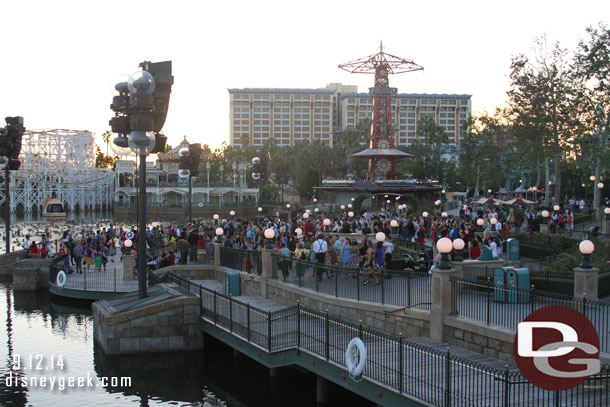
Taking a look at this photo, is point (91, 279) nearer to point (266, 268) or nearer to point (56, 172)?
point (266, 268)

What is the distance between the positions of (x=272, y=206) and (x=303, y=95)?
92.8m

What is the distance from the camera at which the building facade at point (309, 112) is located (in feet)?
612

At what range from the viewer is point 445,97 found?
187000 millimetres

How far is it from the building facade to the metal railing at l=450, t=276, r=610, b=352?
173934mm

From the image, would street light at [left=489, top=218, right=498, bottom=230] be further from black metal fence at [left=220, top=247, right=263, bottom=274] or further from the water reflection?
the water reflection

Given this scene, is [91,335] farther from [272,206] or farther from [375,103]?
[272,206]

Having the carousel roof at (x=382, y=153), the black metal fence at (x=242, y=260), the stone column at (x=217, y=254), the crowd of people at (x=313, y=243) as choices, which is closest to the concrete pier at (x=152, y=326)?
the crowd of people at (x=313, y=243)

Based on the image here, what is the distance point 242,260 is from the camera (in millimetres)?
24062

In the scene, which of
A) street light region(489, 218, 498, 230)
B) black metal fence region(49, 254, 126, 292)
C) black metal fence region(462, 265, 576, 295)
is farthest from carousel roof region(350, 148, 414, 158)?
black metal fence region(462, 265, 576, 295)

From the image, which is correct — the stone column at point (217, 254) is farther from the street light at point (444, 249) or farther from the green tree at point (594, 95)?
the green tree at point (594, 95)

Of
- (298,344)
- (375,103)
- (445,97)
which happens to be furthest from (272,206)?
(445,97)

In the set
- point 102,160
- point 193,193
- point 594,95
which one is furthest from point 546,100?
point 102,160

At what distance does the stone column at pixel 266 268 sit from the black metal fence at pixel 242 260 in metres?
0.66

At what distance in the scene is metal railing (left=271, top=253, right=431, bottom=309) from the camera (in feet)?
51.4
